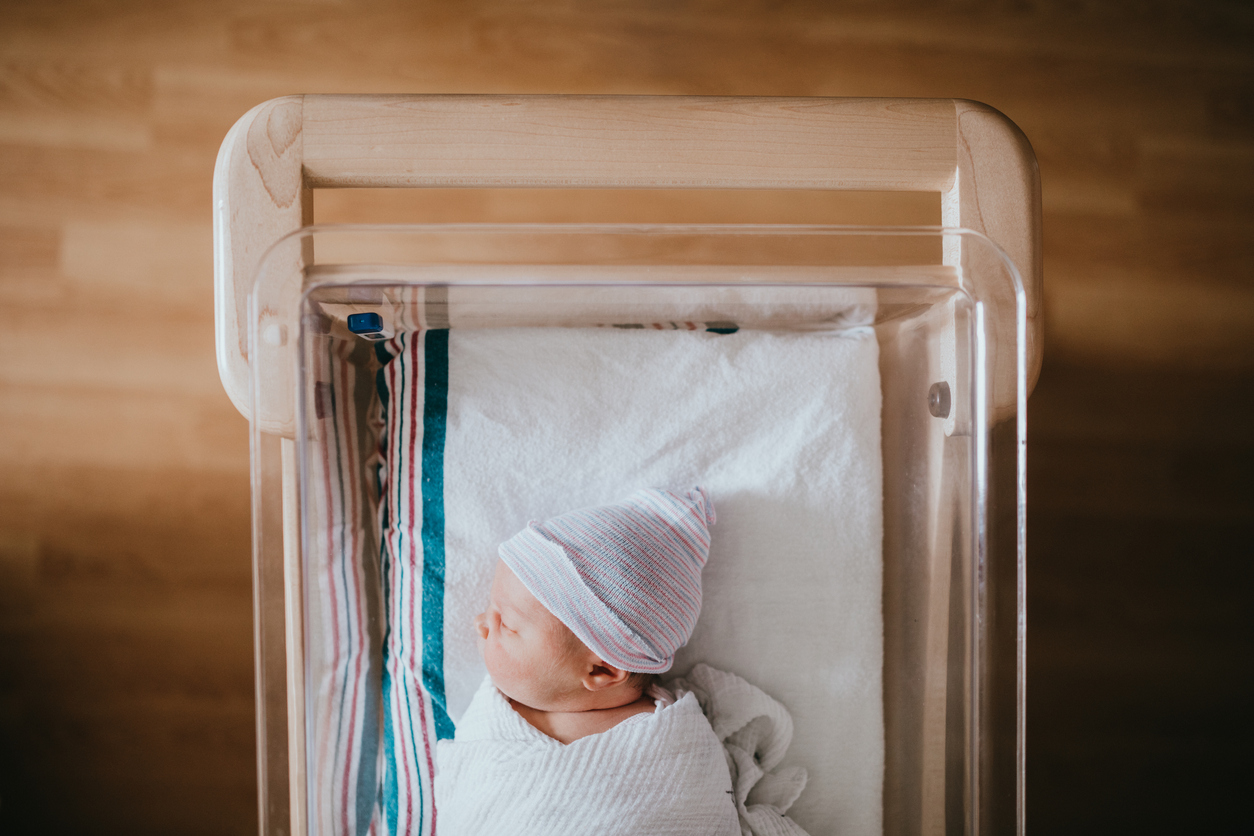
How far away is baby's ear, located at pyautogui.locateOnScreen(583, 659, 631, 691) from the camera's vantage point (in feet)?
2.23

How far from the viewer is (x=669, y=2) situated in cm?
109

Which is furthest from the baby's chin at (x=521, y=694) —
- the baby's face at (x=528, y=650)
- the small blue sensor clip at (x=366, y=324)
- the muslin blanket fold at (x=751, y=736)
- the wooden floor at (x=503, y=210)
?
the wooden floor at (x=503, y=210)

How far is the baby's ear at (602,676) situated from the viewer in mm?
678

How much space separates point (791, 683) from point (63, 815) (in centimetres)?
106

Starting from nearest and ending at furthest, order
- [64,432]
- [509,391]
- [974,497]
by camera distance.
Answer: [974,497] → [509,391] → [64,432]

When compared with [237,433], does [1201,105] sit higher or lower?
higher

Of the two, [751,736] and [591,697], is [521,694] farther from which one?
[751,736]

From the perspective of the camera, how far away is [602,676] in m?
0.68

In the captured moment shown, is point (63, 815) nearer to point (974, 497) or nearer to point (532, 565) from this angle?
point (532, 565)

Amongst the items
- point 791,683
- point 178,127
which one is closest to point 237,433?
point 178,127

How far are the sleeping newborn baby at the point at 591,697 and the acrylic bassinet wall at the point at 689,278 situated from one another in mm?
168

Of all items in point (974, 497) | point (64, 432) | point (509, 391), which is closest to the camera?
point (974, 497)

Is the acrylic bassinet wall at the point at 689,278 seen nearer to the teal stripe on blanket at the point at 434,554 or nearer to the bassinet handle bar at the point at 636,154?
the bassinet handle bar at the point at 636,154

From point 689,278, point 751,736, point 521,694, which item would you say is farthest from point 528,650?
point 689,278
